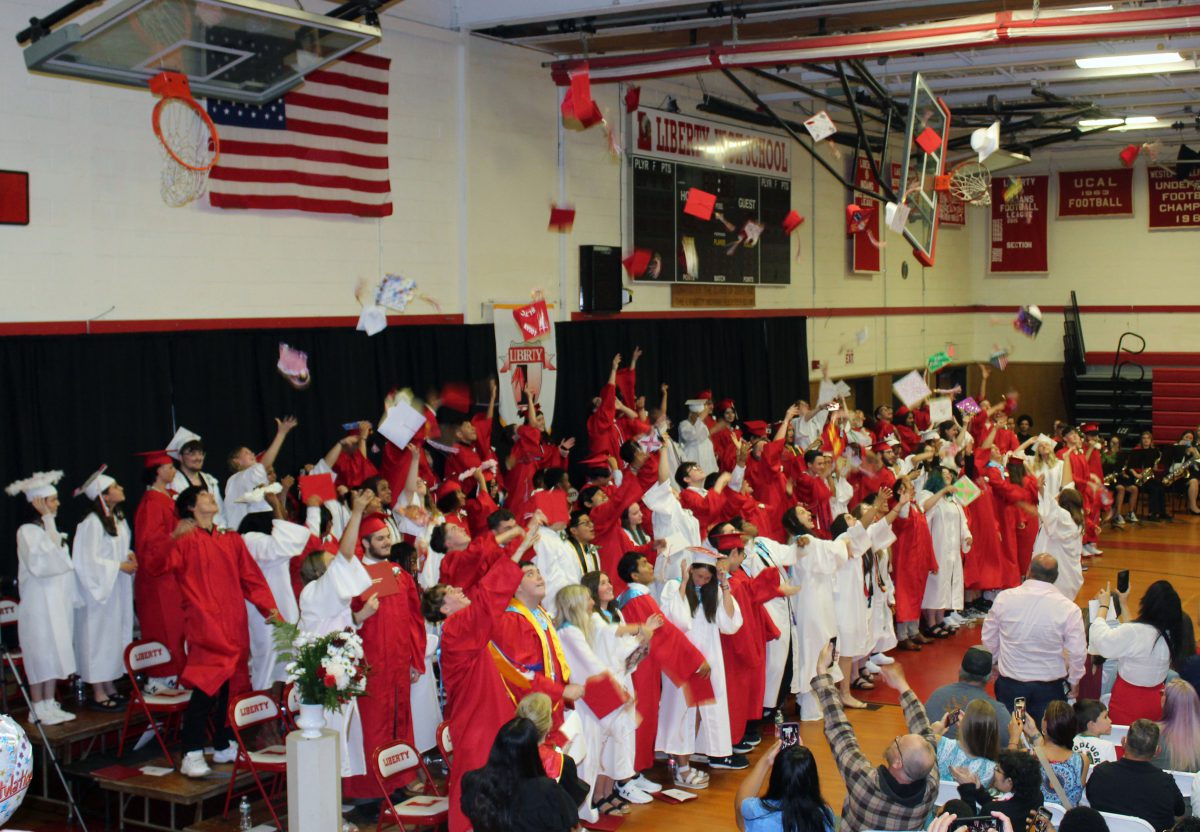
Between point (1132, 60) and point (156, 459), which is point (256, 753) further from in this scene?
point (1132, 60)

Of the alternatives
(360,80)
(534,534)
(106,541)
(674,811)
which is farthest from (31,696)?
(360,80)

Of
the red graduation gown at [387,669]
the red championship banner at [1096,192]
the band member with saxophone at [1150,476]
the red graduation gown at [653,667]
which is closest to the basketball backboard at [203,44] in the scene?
the red graduation gown at [387,669]

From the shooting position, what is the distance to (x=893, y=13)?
13.4m

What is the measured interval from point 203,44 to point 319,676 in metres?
3.61

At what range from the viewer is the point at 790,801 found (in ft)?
17.0

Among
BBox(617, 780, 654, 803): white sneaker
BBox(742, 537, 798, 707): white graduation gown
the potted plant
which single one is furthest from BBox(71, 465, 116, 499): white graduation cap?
BBox(742, 537, 798, 707): white graduation gown

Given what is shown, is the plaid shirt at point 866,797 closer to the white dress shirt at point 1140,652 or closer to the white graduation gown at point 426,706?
the white dress shirt at point 1140,652

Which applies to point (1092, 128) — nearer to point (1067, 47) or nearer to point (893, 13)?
point (1067, 47)

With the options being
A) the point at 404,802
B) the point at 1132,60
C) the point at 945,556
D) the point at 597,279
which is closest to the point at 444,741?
the point at 404,802

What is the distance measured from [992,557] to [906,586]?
2.00 m

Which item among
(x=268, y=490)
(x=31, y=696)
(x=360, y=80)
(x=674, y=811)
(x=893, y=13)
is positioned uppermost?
(x=893, y=13)

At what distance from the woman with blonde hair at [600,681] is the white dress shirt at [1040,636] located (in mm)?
2322

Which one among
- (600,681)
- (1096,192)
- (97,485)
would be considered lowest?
(600,681)

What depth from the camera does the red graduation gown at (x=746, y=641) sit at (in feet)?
30.1
